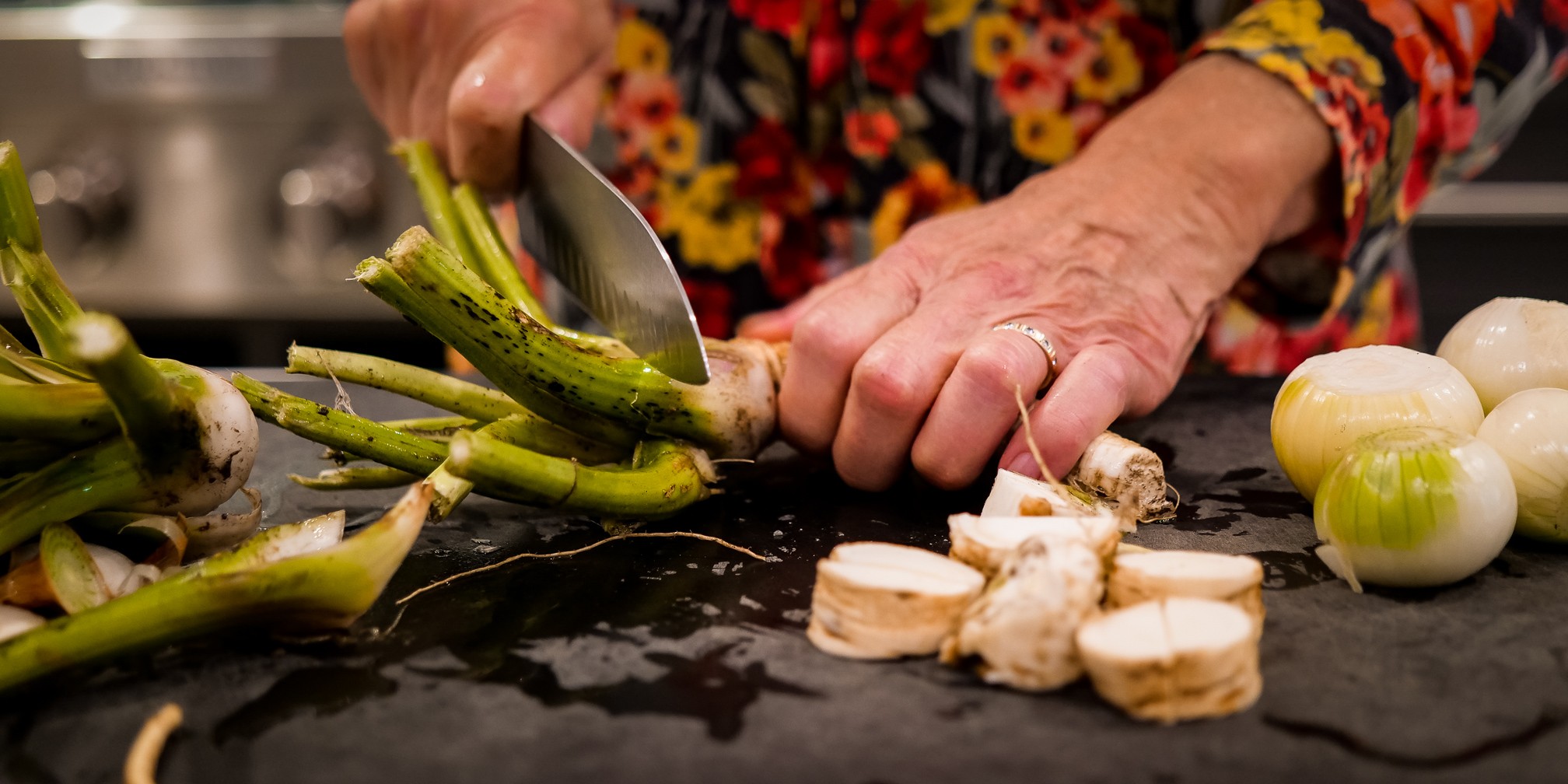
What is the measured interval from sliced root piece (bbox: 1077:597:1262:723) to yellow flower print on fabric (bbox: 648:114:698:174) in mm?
1438

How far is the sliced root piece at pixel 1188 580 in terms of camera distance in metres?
0.90

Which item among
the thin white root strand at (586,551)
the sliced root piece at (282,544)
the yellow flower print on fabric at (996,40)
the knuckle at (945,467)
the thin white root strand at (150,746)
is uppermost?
the yellow flower print on fabric at (996,40)

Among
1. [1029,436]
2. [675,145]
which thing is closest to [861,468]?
[1029,436]

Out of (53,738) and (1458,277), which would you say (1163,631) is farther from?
(1458,277)

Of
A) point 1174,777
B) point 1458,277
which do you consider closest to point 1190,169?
point 1174,777

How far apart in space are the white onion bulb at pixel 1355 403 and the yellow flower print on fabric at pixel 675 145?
1180mm

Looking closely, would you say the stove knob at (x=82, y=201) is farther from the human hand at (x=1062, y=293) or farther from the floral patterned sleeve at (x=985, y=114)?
the human hand at (x=1062, y=293)

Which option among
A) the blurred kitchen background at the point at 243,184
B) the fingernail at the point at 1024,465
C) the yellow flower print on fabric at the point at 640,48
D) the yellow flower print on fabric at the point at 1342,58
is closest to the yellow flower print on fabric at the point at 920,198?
the yellow flower print on fabric at the point at 640,48

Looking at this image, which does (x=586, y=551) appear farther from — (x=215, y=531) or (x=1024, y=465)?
(x=1024, y=465)

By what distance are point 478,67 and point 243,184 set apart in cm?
180

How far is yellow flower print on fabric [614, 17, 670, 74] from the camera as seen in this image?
6.75 feet

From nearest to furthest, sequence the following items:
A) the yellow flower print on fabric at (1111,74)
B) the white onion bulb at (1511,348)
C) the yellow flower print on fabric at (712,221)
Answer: the white onion bulb at (1511,348)
the yellow flower print on fabric at (1111,74)
the yellow flower print on fabric at (712,221)

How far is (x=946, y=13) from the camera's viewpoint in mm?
1891

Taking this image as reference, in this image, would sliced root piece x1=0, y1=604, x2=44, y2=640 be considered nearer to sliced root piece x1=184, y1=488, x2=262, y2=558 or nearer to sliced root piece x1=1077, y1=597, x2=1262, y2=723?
sliced root piece x1=184, y1=488, x2=262, y2=558
